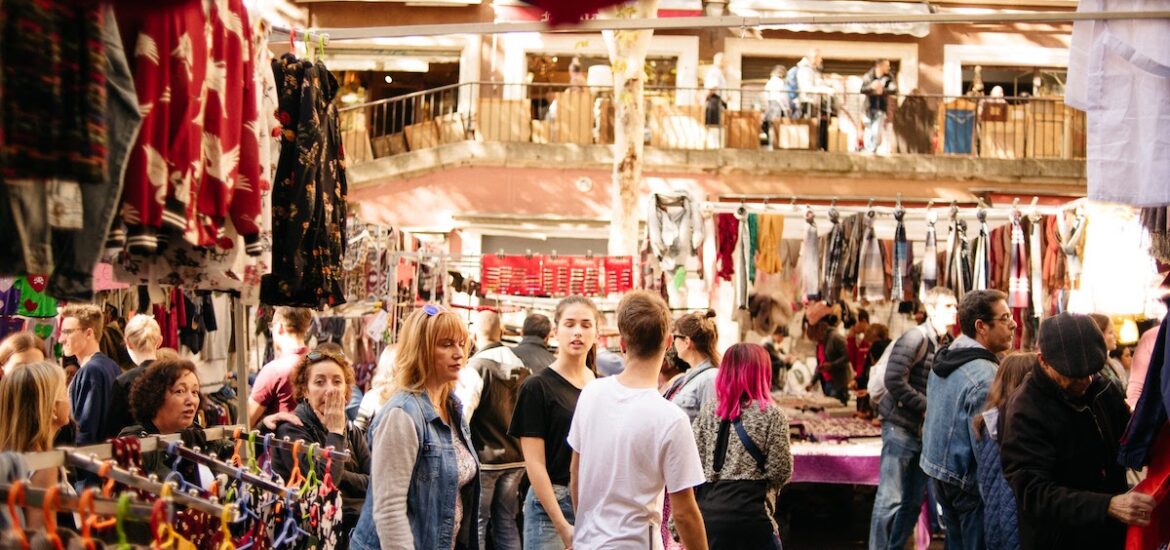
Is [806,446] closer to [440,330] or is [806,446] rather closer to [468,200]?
[440,330]

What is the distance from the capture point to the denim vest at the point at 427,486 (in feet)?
12.6

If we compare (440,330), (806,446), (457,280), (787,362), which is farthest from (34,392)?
(787,362)

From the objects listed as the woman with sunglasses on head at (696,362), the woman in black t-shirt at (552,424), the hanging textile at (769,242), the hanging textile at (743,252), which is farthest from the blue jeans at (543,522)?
the hanging textile at (769,242)

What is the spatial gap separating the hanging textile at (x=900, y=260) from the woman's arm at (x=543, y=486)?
555 centimetres

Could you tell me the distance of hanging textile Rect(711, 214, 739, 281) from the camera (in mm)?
9555

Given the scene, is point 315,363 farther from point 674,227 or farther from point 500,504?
point 674,227

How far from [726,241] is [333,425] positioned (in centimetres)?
526

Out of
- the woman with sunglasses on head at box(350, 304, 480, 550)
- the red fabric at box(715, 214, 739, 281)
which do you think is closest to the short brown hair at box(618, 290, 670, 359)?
the woman with sunglasses on head at box(350, 304, 480, 550)

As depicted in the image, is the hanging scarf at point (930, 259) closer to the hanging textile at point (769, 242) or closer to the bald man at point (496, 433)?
the hanging textile at point (769, 242)

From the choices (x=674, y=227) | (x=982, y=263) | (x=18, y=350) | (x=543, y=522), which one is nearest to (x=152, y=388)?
(x=543, y=522)

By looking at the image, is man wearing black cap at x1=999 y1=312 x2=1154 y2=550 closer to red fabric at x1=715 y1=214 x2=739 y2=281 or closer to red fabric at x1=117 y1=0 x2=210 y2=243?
red fabric at x1=117 y1=0 x2=210 y2=243

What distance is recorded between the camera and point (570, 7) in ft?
6.29

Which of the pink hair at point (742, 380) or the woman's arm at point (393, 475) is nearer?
the woman's arm at point (393, 475)

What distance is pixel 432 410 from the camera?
3.97 m
